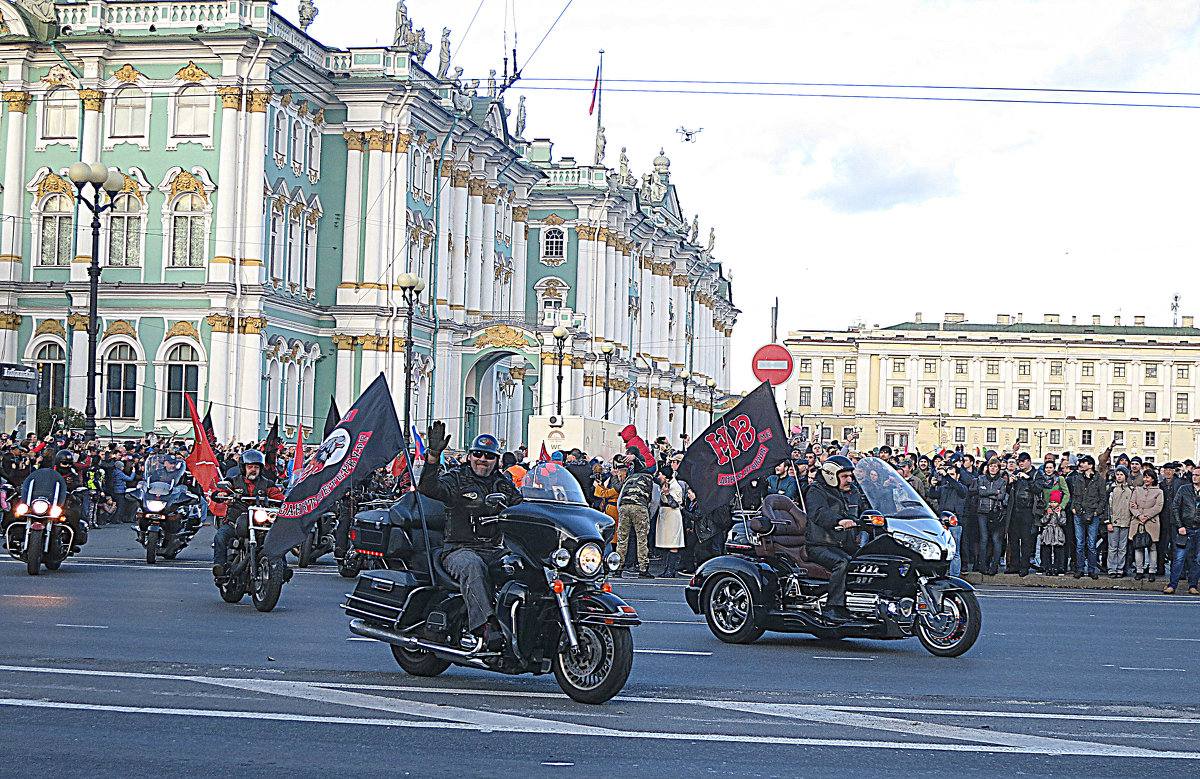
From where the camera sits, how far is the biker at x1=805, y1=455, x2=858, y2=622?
47.9 ft

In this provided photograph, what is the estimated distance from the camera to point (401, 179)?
5634 centimetres

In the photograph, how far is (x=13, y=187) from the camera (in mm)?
51938

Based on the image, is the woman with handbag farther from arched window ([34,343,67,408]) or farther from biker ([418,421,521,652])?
arched window ([34,343,67,408])

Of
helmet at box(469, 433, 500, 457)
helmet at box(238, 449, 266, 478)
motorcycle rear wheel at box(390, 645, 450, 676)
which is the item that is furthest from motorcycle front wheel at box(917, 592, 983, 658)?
helmet at box(238, 449, 266, 478)

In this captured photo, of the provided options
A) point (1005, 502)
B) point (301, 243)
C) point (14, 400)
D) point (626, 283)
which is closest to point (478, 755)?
point (1005, 502)

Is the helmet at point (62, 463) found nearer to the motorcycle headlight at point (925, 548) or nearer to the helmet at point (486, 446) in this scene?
the helmet at point (486, 446)

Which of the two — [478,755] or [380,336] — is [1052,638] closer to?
[478,755]

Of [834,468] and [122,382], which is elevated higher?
[122,382]

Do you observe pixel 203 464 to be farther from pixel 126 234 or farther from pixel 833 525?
pixel 126 234

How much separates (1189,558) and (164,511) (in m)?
15.8

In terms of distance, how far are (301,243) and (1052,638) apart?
42.0 metres

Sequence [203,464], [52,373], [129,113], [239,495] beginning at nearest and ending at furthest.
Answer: [239,495], [203,464], [129,113], [52,373]

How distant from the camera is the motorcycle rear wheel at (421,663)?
1164 centimetres

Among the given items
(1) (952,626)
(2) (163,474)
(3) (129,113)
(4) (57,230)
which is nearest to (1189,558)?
(1) (952,626)
